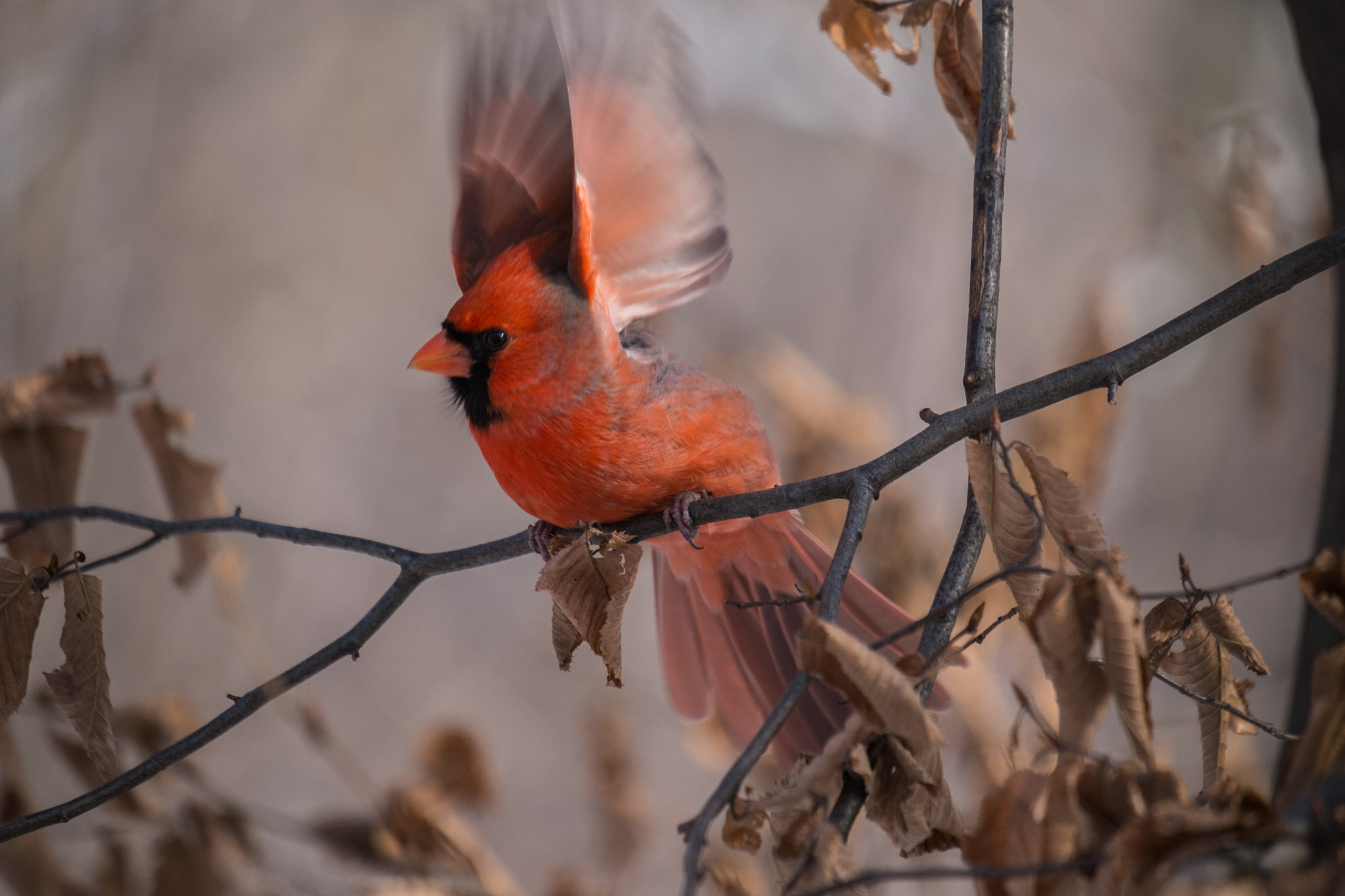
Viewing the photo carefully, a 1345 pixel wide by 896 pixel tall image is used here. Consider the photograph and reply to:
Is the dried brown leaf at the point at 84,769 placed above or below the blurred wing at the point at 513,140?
below

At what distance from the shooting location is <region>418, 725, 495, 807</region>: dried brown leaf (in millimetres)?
Result: 1844

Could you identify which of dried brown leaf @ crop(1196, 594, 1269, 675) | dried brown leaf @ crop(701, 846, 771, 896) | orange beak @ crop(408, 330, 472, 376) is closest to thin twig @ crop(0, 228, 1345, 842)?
dried brown leaf @ crop(1196, 594, 1269, 675)

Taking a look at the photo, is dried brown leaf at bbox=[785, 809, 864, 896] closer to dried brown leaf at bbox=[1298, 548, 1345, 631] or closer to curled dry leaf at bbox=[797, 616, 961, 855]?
curled dry leaf at bbox=[797, 616, 961, 855]

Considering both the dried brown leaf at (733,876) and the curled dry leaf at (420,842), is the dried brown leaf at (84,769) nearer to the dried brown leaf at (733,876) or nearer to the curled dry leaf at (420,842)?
the curled dry leaf at (420,842)

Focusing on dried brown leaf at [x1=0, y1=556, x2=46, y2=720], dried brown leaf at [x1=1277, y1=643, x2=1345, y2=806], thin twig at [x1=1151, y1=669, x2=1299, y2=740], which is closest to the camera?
dried brown leaf at [x1=1277, y1=643, x2=1345, y2=806]

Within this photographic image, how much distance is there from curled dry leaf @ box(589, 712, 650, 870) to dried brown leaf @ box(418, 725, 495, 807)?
1.15 ft

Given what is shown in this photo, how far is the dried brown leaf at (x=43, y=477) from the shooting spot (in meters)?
1.35

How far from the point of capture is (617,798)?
2.14 metres

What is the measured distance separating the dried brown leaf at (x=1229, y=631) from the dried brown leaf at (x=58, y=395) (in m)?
1.44

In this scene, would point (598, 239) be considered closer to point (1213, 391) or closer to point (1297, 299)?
point (1297, 299)

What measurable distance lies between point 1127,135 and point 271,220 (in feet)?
13.6

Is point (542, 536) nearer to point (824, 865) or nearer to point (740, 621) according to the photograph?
point (740, 621)

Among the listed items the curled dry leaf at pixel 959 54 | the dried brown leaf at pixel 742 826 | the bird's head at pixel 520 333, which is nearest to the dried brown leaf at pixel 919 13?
the curled dry leaf at pixel 959 54

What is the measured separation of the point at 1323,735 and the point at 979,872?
25 centimetres
